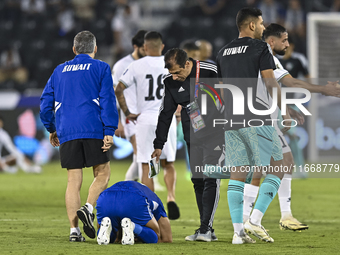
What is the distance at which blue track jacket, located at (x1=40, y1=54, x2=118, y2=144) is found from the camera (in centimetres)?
539

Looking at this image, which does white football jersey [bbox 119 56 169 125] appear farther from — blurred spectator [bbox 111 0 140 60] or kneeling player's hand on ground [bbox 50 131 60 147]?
blurred spectator [bbox 111 0 140 60]

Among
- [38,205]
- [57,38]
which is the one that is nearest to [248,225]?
[38,205]

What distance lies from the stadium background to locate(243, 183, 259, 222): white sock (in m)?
9.35

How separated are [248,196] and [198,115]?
91cm

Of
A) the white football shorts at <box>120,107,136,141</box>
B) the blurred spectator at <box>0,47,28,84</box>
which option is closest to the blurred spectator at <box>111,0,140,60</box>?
the blurred spectator at <box>0,47,28,84</box>

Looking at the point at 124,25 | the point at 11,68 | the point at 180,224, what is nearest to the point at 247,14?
the point at 180,224

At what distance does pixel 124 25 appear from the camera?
1705 centimetres

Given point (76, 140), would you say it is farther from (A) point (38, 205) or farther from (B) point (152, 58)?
(A) point (38, 205)

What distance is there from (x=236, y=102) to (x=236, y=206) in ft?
3.07

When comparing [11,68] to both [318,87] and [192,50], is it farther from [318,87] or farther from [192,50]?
[318,87]

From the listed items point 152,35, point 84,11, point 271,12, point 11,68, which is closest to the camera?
point 152,35

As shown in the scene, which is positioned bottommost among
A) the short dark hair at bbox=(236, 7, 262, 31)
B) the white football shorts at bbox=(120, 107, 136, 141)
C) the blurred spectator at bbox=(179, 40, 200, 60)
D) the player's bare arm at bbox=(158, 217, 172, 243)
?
the player's bare arm at bbox=(158, 217, 172, 243)

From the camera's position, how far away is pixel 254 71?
5.09 meters

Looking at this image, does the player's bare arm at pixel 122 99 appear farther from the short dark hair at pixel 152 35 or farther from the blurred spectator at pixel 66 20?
the blurred spectator at pixel 66 20
